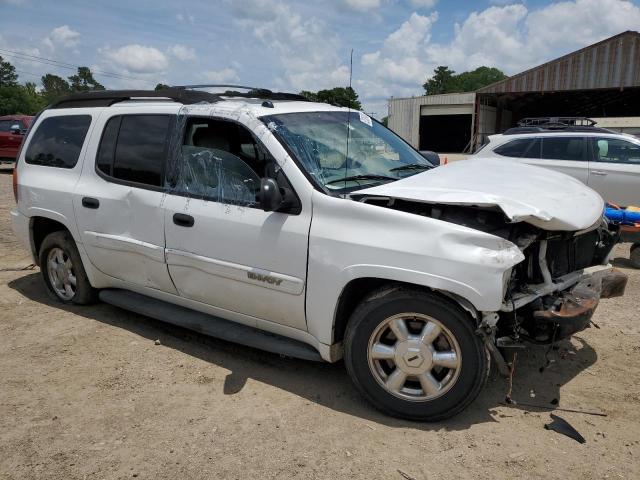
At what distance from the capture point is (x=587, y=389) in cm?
356

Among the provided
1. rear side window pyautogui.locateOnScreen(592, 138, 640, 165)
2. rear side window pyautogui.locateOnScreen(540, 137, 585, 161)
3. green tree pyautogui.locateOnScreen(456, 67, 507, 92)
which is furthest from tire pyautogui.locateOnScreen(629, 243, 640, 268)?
green tree pyautogui.locateOnScreen(456, 67, 507, 92)

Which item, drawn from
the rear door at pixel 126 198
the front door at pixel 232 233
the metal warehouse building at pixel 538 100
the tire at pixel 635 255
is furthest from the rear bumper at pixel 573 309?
the metal warehouse building at pixel 538 100

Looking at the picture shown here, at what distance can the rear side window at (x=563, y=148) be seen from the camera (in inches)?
350

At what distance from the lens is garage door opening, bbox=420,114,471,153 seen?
140ft

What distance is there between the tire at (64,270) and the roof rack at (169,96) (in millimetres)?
1230

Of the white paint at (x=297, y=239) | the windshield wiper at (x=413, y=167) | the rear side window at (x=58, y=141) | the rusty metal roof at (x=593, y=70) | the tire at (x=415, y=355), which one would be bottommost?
the tire at (x=415, y=355)

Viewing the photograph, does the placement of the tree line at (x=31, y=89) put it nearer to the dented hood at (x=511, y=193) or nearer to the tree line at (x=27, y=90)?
the tree line at (x=27, y=90)

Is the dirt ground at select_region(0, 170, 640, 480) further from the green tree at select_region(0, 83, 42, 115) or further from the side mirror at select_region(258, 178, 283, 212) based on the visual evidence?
the green tree at select_region(0, 83, 42, 115)

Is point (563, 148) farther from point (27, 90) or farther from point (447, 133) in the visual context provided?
point (27, 90)

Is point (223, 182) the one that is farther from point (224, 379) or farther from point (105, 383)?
point (105, 383)

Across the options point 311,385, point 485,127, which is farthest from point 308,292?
point 485,127

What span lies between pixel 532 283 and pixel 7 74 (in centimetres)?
9785

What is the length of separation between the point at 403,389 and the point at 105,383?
2.08 meters

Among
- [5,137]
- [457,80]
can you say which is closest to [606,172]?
[5,137]
